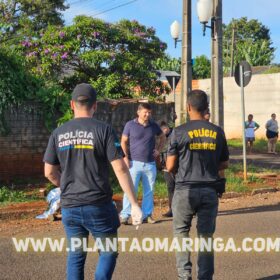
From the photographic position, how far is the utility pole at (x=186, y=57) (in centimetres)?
1385

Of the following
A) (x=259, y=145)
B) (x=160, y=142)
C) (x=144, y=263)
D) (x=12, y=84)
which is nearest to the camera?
(x=144, y=263)

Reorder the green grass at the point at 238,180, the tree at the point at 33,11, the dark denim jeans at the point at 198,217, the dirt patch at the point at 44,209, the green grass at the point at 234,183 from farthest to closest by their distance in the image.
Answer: the tree at the point at 33,11
the green grass at the point at 238,180
the green grass at the point at 234,183
the dirt patch at the point at 44,209
the dark denim jeans at the point at 198,217

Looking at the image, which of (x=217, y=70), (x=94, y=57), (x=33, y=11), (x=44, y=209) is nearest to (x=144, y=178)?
(x=44, y=209)

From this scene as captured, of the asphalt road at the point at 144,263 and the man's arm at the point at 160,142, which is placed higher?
the man's arm at the point at 160,142

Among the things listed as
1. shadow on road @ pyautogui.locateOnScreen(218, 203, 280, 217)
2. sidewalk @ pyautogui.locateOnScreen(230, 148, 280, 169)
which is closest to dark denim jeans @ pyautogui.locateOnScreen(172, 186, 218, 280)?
shadow on road @ pyautogui.locateOnScreen(218, 203, 280, 217)

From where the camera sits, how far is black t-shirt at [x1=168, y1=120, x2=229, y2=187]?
477cm

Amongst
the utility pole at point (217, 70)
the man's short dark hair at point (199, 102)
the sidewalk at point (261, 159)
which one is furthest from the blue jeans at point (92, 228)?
the sidewalk at point (261, 159)

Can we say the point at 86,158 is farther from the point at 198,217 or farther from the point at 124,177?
the point at 198,217

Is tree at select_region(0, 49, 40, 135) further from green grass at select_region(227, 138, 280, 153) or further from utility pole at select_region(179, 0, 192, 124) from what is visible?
green grass at select_region(227, 138, 280, 153)

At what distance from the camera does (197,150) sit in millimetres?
4773

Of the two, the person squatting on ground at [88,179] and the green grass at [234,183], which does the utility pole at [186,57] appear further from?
the person squatting on ground at [88,179]

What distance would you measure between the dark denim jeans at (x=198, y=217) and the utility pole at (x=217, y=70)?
764 centimetres

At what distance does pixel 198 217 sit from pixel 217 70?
7.96 metres

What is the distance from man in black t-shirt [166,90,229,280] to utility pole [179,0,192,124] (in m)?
8.81
